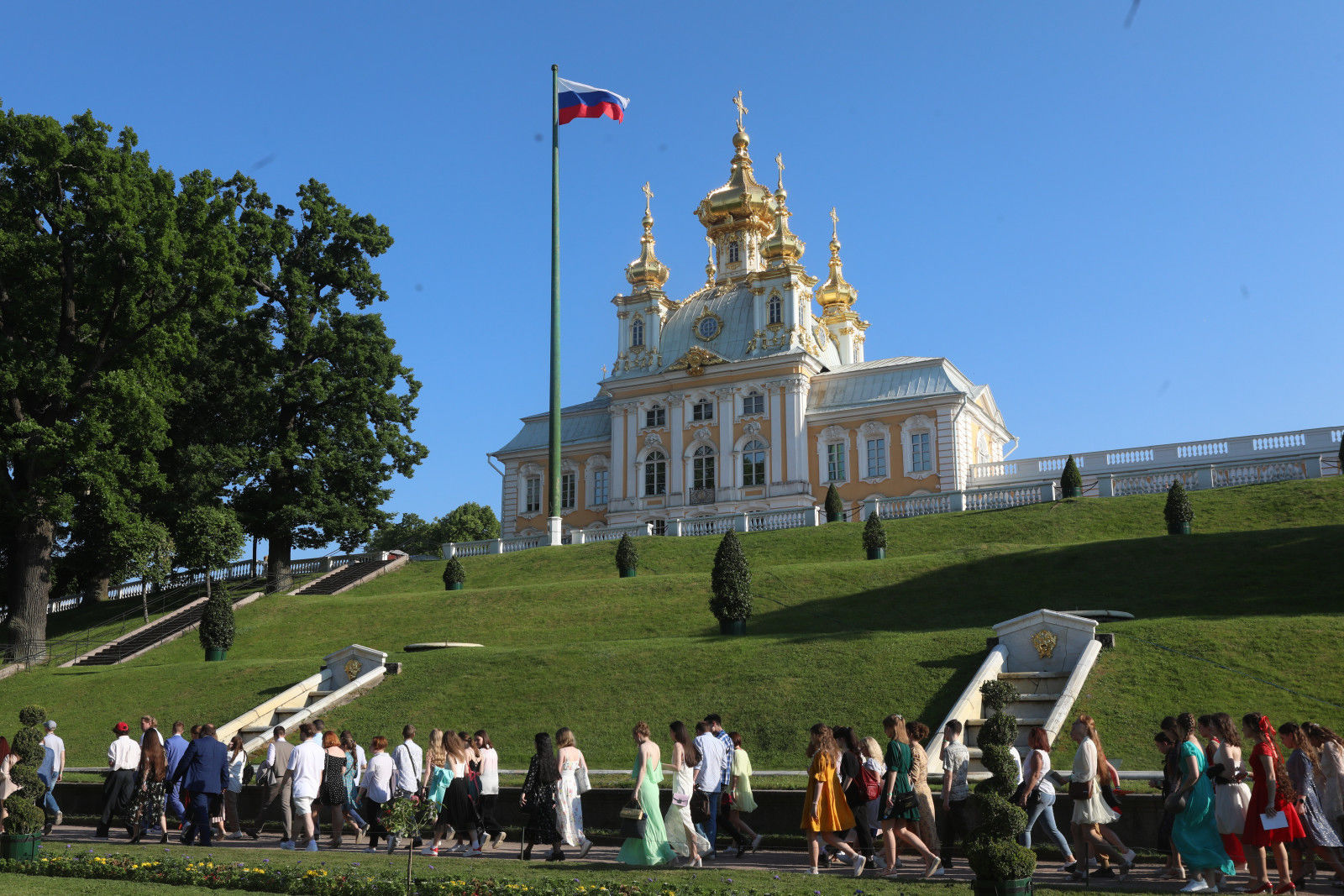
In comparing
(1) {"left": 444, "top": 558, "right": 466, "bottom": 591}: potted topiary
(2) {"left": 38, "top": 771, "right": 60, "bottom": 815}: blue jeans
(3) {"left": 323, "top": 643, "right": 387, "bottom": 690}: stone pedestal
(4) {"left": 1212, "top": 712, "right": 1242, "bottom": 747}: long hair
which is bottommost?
(2) {"left": 38, "top": 771, "right": 60, "bottom": 815}: blue jeans

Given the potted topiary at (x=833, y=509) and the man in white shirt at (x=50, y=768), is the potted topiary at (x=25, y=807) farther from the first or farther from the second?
the potted topiary at (x=833, y=509)

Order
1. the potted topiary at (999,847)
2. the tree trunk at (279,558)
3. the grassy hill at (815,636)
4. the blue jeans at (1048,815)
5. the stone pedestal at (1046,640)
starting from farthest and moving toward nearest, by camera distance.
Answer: the tree trunk at (279,558) → the stone pedestal at (1046,640) → the grassy hill at (815,636) → the blue jeans at (1048,815) → the potted topiary at (999,847)

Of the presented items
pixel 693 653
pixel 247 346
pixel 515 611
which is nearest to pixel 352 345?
pixel 247 346

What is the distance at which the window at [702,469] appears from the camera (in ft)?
179

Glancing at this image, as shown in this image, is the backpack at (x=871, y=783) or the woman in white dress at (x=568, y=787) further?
the woman in white dress at (x=568, y=787)

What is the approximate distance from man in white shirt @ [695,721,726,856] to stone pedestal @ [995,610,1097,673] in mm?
7961

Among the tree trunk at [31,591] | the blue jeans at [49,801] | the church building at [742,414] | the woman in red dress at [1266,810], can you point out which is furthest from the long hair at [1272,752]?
the church building at [742,414]

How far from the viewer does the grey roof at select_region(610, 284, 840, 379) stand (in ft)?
185

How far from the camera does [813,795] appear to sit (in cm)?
1198

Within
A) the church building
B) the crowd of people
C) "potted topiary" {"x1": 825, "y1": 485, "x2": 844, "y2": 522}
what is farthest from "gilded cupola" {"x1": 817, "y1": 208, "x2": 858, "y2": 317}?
the crowd of people

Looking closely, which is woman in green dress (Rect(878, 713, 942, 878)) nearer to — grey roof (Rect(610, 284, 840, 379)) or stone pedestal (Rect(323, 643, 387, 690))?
stone pedestal (Rect(323, 643, 387, 690))

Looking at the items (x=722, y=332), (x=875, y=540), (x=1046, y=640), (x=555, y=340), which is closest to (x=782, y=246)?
(x=722, y=332)

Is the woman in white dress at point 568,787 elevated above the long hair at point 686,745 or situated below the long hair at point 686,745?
below

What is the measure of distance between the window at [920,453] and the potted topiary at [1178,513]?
67.9ft
